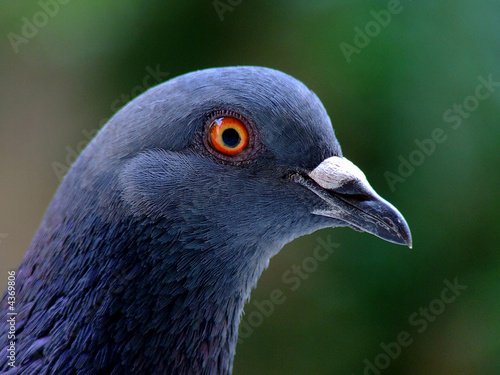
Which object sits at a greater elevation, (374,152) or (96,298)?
(96,298)

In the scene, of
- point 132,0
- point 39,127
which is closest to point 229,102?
point 132,0

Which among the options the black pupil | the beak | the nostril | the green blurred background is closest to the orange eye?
the black pupil

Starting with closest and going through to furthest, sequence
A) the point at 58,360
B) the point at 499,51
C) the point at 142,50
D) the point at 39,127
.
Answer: the point at 58,360 → the point at 499,51 → the point at 142,50 → the point at 39,127

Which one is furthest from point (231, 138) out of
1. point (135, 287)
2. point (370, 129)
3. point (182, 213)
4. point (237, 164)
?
point (370, 129)

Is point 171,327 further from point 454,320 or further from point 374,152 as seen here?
point 454,320

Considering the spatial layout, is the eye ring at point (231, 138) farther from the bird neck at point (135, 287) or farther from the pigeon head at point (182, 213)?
the bird neck at point (135, 287)

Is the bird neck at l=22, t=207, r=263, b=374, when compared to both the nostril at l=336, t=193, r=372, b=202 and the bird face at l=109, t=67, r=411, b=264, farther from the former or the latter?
the nostril at l=336, t=193, r=372, b=202
